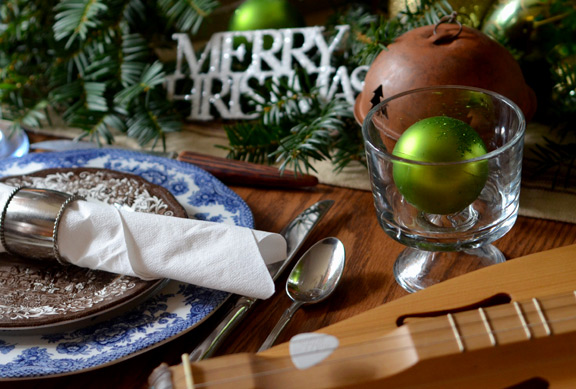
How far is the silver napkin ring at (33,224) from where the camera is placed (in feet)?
1.61

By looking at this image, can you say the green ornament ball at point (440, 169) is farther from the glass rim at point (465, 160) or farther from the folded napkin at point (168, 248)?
the folded napkin at point (168, 248)

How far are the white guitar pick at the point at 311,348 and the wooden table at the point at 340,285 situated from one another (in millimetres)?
88

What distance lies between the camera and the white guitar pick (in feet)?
1.16

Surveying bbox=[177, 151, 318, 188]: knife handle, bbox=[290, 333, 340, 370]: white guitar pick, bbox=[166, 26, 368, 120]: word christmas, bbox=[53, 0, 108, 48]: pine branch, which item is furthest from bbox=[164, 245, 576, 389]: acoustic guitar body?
bbox=[53, 0, 108, 48]: pine branch

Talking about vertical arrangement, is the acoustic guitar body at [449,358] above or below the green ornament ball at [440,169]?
below

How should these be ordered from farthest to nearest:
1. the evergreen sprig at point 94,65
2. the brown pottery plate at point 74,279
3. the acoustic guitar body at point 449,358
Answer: the evergreen sprig at point 94,65
the brown pottery plate at point 74,279
the acoustic guitar body at point 449,358

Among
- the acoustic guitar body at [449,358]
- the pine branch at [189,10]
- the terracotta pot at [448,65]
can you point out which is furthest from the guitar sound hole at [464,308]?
the pine branch at [189,10]

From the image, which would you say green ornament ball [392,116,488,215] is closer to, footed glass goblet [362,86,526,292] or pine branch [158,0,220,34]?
footed glass goblet [362,86,526,292]

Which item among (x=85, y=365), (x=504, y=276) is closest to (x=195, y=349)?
(x=85, y=365)

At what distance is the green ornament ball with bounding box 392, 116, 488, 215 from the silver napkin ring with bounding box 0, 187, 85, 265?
27 centimetres

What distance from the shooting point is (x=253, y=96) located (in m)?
0.73

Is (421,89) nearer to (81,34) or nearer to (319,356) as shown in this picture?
(319,356)

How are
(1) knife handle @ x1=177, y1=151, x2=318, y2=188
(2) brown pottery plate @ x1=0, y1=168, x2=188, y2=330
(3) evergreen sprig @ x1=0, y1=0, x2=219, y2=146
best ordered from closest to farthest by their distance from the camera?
(2) brown pottery plate @ x1=0, y1=168, x2=188, y2=330
(1) knife handle @ x1=177, y1=151, x2=318, y2=188
(3) evergreen sprig @ x1=0, y1=0, x2=219, y2=146

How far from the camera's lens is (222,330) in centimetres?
45
